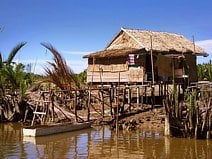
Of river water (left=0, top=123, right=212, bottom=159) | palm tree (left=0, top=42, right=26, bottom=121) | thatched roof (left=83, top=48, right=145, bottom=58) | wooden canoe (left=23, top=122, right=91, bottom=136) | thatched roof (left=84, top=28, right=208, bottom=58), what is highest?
thatched roof (left=84, top=28, right=208, bottom=58)

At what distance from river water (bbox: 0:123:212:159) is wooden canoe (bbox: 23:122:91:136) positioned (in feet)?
0.76

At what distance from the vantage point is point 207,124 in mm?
15141

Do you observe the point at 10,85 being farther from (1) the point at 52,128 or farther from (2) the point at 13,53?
(1) the point at 52,128

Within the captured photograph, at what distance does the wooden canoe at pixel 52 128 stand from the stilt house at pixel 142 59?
5.89 meters

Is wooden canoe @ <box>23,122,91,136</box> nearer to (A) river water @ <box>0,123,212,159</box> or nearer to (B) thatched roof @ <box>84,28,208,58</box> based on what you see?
(A) river water @ <box>0,123,212,159</box>

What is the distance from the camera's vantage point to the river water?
13.4m

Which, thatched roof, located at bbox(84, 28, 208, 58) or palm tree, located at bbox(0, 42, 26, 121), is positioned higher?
thatched roof, located at bbox(84, 28, 208, 58)

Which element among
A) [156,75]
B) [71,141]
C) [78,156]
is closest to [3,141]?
[71,141]

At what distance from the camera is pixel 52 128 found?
17484mm

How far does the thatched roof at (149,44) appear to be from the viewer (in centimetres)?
2517

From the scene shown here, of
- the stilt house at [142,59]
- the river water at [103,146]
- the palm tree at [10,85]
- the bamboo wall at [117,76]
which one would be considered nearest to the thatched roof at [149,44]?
the stilt house at [142,59]

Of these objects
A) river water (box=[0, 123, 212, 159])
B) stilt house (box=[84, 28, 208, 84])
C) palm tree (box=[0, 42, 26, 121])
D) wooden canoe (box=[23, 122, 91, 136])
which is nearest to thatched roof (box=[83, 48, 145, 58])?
stilt house (box=[84, 28, 208, 84])

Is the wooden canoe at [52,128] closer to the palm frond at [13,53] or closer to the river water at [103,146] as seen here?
the river water at [103,146]

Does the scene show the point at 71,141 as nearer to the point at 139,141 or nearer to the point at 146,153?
the point at 139,141
